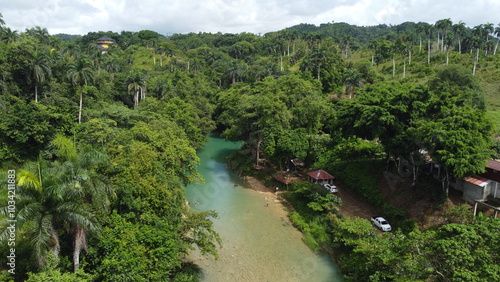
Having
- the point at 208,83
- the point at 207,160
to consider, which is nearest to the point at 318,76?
the point at 208,83

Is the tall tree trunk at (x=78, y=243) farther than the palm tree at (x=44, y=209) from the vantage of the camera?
Yes

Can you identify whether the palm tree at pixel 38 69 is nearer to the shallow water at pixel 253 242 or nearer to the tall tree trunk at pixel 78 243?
the shallow water at pixel 253 242

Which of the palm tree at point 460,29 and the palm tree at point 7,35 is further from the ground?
the palm tree at point 460,29

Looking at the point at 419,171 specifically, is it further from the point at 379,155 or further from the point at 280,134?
the point at 280,134

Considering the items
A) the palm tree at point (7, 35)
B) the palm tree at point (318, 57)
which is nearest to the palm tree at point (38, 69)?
the palm tree at point (7, 35)

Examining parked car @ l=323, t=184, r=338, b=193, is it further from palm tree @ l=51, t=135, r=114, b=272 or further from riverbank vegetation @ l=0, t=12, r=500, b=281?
palm tree @ l=51, t=135, r=114, b=272

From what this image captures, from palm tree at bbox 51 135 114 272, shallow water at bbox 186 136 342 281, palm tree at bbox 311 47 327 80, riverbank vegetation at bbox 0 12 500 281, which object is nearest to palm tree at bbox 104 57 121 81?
riverbank vegetation at bbox 0 12 500 281
